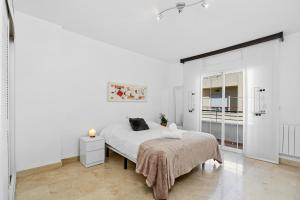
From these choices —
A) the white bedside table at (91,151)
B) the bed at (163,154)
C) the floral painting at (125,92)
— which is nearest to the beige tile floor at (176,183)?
the white bedside table at (91,151)

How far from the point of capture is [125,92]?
4059 millimetres

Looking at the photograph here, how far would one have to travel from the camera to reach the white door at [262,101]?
3.18 metres

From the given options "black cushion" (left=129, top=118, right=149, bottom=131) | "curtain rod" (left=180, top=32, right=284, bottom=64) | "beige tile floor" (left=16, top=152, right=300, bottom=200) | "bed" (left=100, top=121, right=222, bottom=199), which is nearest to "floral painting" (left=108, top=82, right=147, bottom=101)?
"black cushion" (left=129, top=118, right=149, bottom=131)

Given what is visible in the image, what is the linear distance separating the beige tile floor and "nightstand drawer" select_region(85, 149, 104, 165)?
13 cm

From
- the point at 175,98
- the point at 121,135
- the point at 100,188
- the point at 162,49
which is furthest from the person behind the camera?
the point at 175,98

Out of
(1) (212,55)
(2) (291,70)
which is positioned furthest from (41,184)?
(2) (291,70)

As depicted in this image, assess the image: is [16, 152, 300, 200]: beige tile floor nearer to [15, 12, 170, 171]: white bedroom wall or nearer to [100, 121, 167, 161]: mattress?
[100, 121, 167, 161]: mattress

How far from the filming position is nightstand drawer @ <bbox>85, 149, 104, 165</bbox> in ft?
9.55

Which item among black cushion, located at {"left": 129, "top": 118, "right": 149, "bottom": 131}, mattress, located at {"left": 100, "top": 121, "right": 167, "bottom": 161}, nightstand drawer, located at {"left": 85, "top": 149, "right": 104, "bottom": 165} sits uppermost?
black cushion, located at {"left": 129, "top": 118, "right": 149, "bottom": 131}

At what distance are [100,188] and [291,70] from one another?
419 centimetres

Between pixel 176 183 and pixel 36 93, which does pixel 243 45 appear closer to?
pixel 176 183

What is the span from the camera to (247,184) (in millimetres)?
2352

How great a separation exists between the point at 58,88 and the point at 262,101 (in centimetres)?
429

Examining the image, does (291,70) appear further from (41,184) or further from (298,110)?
(41,184)
